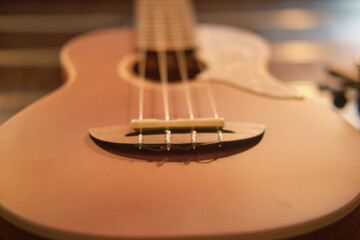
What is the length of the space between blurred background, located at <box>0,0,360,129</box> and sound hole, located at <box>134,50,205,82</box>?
25 centimetres

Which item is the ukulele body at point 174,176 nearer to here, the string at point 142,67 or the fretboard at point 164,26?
the string at point 142,67

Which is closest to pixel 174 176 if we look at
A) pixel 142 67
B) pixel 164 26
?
pixel 142 67

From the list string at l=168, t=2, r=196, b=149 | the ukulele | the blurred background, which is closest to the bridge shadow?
the ukulele

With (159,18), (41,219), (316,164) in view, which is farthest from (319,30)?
(41,219)

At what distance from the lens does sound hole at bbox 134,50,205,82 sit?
82 cm

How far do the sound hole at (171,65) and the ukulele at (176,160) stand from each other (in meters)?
0.12

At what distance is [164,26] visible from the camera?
0.93 metres

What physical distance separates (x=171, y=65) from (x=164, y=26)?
0.52 feet

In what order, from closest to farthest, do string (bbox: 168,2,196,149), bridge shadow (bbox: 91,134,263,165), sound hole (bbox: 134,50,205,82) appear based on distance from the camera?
bridge shadow (bbox: 91,134,263,165) → string (bbox: 168,2,196,149) → sound hole (bbox: 134,50,205,82)

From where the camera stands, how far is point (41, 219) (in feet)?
1.10

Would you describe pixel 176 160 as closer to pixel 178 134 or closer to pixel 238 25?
pixel 178 134

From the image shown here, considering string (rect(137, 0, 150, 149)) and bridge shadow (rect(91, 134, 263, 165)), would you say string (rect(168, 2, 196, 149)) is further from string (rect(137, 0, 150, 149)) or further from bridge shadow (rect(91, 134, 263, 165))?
bridge shadow (rect(91, 134, 263, 165))

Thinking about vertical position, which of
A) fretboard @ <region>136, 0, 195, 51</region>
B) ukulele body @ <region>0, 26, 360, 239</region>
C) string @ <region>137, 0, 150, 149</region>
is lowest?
ukulele body @ <region>0, 26, 360, 239</region>

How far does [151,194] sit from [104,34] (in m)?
0.67
